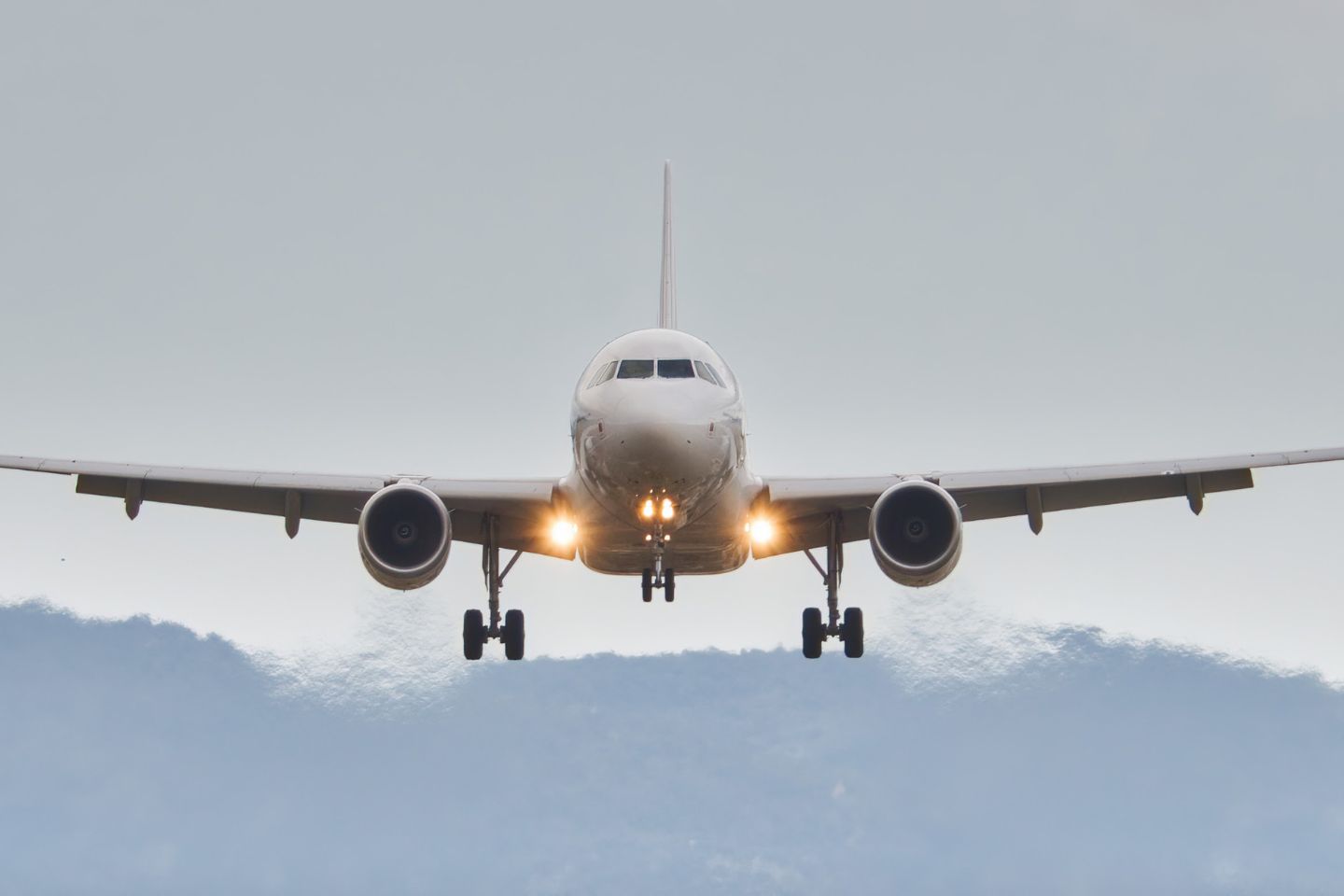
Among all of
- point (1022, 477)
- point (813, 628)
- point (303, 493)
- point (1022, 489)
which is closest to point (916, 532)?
point (1022, 477)

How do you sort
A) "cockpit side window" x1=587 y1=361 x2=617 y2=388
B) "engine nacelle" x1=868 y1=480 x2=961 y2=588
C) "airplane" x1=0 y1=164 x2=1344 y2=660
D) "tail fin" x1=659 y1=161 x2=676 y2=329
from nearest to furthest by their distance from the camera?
"airplane" x1=0 y1=164 x2=1344 y2=660 → "cockpit side window" x1=587 y1=361 x2=617 y2=388 → "engine nacelle" x1=868 y1=480 x2=961 y2=588 → "tail fin" x1=659 y1=161 x2=676 y2=329

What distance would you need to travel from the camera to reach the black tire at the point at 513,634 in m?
30.4

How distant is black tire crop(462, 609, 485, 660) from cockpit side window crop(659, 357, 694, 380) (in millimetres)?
9843

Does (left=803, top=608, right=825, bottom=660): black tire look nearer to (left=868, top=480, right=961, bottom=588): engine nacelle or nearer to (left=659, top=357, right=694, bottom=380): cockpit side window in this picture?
(left=868, top=480, right=961, bottom=588): engine nacelle

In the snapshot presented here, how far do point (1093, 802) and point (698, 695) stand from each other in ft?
57.6

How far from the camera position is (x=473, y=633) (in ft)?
97.7

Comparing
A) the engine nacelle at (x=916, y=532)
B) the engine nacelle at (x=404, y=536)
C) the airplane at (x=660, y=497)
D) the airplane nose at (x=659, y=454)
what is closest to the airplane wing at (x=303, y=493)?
the airplane at (x=660, y=497)

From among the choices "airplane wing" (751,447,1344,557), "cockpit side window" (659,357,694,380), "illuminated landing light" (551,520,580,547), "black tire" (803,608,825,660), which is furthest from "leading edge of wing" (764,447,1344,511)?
"cockpit side window" (659,357,694,380)

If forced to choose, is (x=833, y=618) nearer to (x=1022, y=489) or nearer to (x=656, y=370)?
(x=1022, y=489)

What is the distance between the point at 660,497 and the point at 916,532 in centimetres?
492

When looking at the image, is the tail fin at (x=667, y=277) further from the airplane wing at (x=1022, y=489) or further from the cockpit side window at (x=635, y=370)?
the cockpit side window at (x=635, y=370)

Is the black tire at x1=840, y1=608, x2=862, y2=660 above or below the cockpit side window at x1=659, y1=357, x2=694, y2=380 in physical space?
below

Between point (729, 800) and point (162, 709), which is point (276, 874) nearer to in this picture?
point (162, 709)

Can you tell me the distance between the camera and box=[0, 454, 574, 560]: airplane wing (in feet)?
86.5
